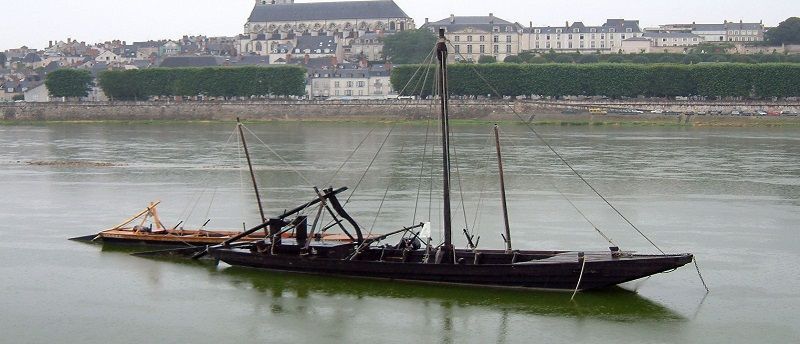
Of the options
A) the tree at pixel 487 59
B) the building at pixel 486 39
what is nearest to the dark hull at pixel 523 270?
the tree at pixel 487 59

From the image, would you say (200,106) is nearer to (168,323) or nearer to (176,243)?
(176,243)

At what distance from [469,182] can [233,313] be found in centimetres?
1867

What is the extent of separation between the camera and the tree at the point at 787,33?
5005 inches

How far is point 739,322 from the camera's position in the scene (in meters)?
18.9

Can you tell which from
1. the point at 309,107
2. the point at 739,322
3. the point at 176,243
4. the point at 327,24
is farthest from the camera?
the point at 327,24

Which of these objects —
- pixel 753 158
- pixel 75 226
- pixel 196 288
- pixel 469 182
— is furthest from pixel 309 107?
pixel 196 288

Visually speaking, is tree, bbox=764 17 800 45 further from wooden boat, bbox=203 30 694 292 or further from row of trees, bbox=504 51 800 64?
wooden boat, bbox=203 30 694 292

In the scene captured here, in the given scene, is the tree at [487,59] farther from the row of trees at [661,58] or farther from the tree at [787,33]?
the tree at [787,33]

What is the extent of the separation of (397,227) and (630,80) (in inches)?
2496

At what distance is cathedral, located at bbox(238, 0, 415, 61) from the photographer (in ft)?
427

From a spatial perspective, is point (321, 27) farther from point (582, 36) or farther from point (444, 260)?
point (444, 260)

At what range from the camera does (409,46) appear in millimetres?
117250

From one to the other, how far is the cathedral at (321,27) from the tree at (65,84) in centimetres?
3249

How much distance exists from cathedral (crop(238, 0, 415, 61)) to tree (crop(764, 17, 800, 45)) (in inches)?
1719
